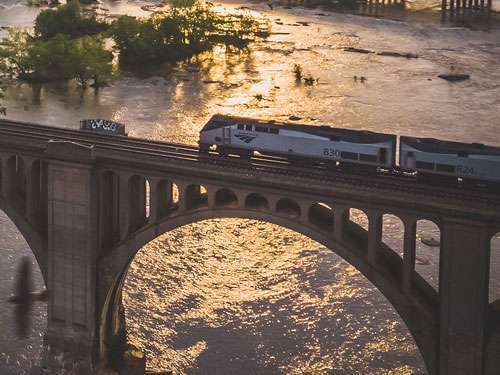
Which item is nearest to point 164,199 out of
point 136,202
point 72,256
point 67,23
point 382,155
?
point 136,202

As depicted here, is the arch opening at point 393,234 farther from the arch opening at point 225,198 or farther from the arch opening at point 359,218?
the arch opening at point 225,198

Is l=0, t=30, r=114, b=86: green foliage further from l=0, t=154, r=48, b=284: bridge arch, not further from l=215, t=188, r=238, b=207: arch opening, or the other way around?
l=215, t=188, r=238, b=207: arch opening

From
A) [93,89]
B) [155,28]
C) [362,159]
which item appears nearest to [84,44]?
[93,89]

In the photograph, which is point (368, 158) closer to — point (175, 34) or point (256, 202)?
point (256, 202)

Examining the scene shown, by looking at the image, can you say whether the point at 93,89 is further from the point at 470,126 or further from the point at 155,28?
the point at 470,126

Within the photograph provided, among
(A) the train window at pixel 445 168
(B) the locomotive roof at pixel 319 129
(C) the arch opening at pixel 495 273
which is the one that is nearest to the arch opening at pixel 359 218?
(C) the arch opening at pixel 495 273
